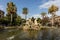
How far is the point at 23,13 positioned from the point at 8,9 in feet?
116

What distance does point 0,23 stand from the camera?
10856 cm

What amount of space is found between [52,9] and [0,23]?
143 ft

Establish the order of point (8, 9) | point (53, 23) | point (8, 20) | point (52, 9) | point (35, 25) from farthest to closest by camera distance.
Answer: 1. point (53, 23)
2. point (52, 9)
3. point (8, 20)
4. point (8, 9)
5. point (35, 25)

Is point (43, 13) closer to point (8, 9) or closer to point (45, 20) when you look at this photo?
point (45, 20)

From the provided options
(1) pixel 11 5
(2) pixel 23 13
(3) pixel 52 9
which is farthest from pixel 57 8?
(1) pixel 11 5

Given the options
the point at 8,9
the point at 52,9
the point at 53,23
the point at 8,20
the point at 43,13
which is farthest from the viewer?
the point at 43,13

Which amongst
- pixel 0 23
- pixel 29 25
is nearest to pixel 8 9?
pixel 0 23

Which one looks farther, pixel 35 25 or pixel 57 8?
pixel 57 8

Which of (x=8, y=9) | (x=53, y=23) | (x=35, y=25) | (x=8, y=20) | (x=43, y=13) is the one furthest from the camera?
(x=43, y=13)

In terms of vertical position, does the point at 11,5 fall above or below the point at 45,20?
above

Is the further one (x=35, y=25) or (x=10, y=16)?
(x=10, y=16)

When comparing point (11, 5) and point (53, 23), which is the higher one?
point (11, 5)

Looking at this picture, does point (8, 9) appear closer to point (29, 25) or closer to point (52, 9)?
point (29, 25)

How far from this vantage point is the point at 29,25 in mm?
85062
